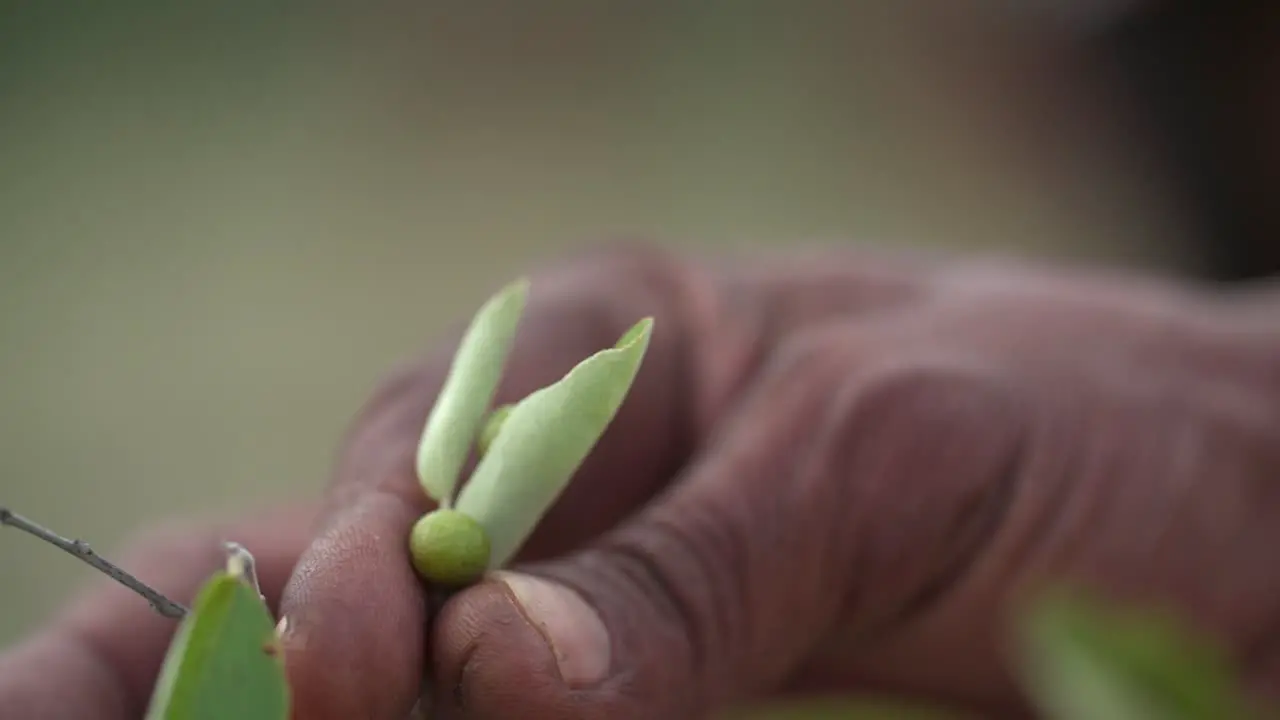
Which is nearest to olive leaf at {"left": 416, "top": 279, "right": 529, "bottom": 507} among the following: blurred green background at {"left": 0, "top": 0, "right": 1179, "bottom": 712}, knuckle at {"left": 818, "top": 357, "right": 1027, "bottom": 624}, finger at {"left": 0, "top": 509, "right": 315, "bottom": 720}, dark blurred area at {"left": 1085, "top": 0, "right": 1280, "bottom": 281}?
finger at {"left": 0, "top": 509, "right": 315, "bottom": 720}

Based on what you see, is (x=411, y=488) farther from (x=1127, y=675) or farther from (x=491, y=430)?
(x=1127, y=675)

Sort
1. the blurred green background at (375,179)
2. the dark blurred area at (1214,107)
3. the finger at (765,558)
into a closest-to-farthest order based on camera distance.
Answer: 1. the finger at (765,558)
2. the blurred green background at (375,179)
3. the dark blurred area at (1214,107)

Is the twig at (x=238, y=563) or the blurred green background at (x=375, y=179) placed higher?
the twig at (x=238, y=563)

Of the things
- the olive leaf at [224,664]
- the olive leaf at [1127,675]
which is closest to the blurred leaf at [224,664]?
the olive leaf at [224,664]

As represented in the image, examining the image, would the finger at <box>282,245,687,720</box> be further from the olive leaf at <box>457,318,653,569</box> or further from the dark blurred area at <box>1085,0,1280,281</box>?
the dark blurred area at <box>1085,0,1280,281</box>

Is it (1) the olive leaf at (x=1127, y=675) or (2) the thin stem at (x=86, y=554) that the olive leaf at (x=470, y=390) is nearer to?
(2) the thin stem at (x=86, y=554)

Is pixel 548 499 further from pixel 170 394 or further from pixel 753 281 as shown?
pixel 170 394
